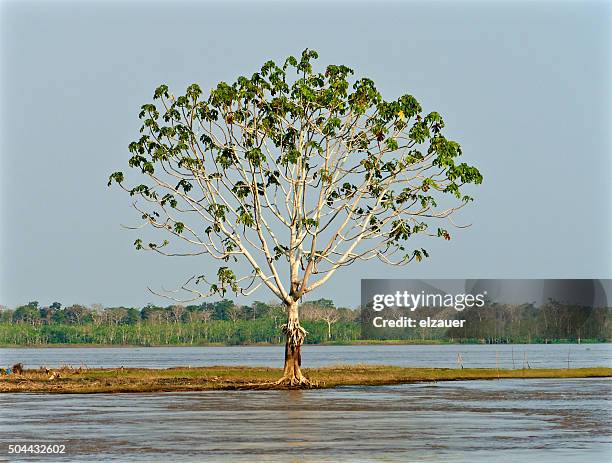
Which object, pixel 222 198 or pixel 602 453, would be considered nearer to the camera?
pixel 602 453

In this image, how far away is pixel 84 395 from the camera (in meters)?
50.8

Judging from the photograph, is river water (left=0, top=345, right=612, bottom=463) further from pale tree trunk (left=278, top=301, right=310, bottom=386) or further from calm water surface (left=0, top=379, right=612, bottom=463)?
pale tree trunk (left=278, top=301, right=310, bottom=386)

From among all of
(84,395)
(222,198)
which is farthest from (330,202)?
(84,395)

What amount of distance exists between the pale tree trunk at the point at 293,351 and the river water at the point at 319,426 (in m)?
5.03

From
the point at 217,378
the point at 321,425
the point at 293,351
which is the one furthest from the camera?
the point at 217,378

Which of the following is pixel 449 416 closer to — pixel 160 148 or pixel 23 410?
pixel 23 410

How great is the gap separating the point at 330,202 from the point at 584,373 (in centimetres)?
1684

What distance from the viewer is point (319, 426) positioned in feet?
113

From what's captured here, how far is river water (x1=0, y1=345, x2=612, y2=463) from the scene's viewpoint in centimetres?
2798

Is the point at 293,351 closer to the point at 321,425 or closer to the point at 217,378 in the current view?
the point at 217,378

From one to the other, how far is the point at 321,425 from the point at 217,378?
1032 inches

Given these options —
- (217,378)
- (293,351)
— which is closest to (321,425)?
(293,351)

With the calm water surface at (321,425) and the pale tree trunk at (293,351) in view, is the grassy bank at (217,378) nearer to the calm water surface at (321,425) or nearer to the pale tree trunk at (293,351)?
the pale tree trunk at (293,351)

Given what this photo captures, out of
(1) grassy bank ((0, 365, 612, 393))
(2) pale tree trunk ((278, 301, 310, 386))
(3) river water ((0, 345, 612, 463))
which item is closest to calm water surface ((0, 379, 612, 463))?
(3) river water ((0, 345, 612, 463))
